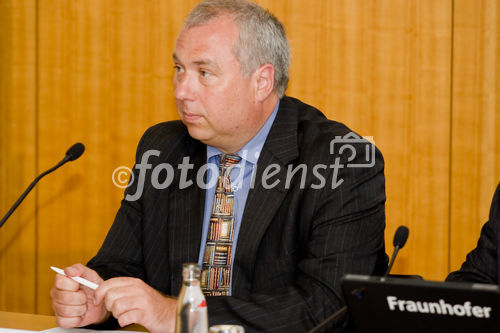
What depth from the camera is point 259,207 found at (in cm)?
199

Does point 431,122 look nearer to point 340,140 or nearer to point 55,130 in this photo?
point 340,140

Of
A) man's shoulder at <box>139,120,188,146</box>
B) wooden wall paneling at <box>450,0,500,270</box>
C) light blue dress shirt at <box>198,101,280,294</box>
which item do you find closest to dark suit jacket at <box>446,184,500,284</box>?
light blue dress shirt at <box>198,101,280,294</box>

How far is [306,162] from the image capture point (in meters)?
2.01

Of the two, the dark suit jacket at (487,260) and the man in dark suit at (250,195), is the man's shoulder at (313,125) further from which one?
the dark suit jacket at (487,260)

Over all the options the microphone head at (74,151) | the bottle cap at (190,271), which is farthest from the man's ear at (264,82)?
the bottle cap at (190,271)

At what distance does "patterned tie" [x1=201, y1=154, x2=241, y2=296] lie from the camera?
2049mm

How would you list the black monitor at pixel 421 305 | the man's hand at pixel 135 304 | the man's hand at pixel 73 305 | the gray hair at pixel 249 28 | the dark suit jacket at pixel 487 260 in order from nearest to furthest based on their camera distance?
the black monitor at pixel 421 305 → the man's hand at pixel 135 304 → the man's hand at pixel 73 305 → the dark suit jacket at pixel 487 260 → the gray hair at pixel 249 28

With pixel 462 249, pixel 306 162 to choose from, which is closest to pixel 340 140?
pixel 306 162

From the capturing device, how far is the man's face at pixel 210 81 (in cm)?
200

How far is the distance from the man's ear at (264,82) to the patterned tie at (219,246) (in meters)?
0.30

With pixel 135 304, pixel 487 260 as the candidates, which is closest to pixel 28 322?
pixel 135 304

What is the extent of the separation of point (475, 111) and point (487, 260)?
1411mm

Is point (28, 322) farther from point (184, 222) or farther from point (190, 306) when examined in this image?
point (190, 306)
